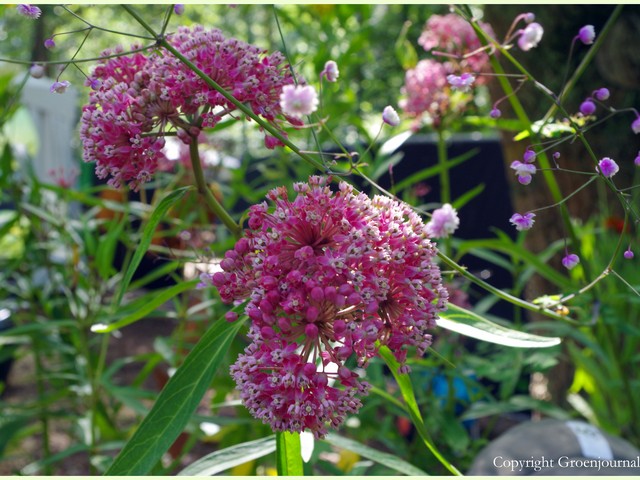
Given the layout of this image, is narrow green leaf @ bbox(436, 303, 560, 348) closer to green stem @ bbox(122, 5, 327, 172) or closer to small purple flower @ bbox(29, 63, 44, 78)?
green stem @ bbox(122, 5, 327, 172)

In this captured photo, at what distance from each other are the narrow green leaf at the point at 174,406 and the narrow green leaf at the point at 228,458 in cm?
15

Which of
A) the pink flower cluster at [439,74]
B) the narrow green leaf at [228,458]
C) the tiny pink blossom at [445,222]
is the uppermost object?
the pink flower cluster at [439,74]

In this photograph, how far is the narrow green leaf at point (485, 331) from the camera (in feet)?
2.25

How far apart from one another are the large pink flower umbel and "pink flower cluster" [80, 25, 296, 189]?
0.14 metres

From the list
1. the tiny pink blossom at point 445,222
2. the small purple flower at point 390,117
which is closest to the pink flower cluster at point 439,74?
the small purple flower at point 390,117

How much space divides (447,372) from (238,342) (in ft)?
1.41

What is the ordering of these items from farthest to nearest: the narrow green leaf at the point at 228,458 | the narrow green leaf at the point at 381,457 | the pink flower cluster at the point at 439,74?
the pink flower cluster at the point at 439,74, the narrow green leaf at the point at 381,457, the narrow green leaf at the point at 228,458

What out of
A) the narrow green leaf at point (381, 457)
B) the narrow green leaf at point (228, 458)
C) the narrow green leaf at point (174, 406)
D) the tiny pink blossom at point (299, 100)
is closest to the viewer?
the tiny pink blossom at point (299, 100)

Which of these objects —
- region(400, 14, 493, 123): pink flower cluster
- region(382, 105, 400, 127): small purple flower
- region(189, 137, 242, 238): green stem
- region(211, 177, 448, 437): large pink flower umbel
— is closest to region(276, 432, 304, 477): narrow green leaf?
region(211, 177, 448, 437): large pink flower umbel

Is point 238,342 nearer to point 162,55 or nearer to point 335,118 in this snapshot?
point 335,118

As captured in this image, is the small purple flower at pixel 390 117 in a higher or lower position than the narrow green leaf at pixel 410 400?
higher

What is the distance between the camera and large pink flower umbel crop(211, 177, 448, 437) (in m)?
0.60

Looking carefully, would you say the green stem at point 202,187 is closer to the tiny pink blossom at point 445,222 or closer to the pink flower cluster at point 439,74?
the tiny pink blossom at point 445,222

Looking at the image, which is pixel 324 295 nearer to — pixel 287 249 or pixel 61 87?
pixel 287 249
